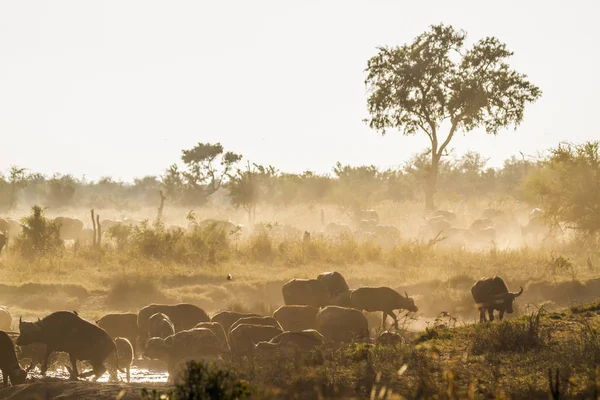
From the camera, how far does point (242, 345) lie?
43.6 ft

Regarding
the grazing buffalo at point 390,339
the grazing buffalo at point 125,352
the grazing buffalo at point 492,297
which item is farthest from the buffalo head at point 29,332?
the grazing buffalo at point 492,297

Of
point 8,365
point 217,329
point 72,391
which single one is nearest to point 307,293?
point 217,329

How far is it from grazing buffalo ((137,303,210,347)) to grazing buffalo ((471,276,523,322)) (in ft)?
20.7

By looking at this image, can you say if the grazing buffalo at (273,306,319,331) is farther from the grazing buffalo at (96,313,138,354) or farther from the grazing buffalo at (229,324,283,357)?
the grazing buffalo at (96,313,138,354)

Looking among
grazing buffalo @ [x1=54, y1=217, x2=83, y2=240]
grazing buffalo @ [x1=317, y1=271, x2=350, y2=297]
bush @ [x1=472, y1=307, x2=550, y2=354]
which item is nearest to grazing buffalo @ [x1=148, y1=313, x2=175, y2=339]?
grazing buffalo @ [x1=317, y1=271, x2=350, y2=297]

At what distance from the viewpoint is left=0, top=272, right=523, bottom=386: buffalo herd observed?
12.5 meters

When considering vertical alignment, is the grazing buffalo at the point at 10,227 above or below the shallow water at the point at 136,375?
above

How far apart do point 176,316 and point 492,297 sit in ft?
23.7

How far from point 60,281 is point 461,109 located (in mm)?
24668

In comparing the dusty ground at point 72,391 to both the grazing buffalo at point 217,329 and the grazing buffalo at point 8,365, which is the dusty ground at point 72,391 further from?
the grazing buffalo at point 217,329

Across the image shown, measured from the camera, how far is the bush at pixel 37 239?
84.1 feet

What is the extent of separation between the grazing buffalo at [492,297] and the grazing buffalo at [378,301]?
167 cm

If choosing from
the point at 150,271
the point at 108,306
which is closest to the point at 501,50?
the point at 150,271

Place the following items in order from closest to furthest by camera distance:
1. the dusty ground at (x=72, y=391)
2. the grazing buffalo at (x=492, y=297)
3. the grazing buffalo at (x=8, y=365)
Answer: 1. the dusty ground at (x=72, y=391)
2. the grazing buffalo at (x=8, y=365)
3. the grazing buffalo at (x=492, y=297)
